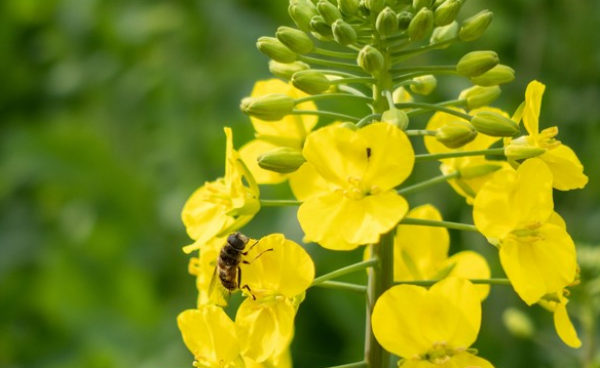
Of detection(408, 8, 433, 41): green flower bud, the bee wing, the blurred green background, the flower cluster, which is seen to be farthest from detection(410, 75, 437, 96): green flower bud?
the blurred green background

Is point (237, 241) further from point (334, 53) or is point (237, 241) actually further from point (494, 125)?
point (494, 125)

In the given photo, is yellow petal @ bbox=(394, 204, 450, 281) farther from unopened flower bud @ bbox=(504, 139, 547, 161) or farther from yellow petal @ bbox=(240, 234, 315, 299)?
yellow petal @ bbox=(240, 234, 315, 299)

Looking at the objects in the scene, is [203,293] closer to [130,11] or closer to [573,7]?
[573,7]

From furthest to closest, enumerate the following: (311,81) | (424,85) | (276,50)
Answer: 1. (424,85)
2. (276,50)
3. (311,81)

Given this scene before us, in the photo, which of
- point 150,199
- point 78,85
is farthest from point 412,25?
point 78,85

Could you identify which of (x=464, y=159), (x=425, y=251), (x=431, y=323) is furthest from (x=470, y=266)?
(x=431, y=323)
